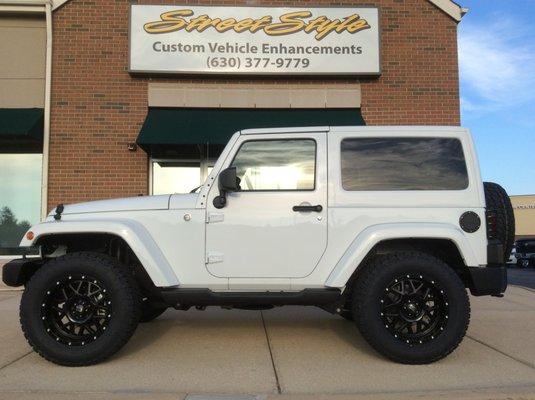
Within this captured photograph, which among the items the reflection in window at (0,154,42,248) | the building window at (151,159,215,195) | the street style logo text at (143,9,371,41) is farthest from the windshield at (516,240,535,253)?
the reflection in window at (0,154,42,248)

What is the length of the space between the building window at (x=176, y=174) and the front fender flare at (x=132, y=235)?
555cm

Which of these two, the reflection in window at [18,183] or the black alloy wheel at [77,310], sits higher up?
the reflection in window at [18,183]

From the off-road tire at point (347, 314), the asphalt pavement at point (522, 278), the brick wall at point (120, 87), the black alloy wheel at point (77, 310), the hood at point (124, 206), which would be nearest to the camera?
the black alloy wheel at point (77, 310)

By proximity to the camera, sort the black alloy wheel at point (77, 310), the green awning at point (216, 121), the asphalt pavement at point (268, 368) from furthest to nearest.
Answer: the green awning at point (216, 121) < the black alloy wheel at point (77, 310) < the asphalt pavement at point (268, 368)

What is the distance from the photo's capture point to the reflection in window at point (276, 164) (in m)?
4.33

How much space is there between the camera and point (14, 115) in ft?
30.1

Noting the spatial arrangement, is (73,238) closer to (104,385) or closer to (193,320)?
(104,385)

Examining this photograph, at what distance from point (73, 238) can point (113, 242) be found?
34 cm

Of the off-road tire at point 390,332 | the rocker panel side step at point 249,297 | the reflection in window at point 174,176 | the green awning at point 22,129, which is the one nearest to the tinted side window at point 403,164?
the off-road tire at point 390,332

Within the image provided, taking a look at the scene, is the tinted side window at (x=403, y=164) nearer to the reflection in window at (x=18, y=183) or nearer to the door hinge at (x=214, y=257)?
the door hinge at (x=214, y=257)

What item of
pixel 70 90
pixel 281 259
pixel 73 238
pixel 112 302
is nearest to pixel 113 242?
pixel 73 238

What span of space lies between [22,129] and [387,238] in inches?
287

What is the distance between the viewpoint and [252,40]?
9.52 m

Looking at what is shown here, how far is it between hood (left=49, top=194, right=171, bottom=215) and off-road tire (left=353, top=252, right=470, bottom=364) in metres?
1.85
